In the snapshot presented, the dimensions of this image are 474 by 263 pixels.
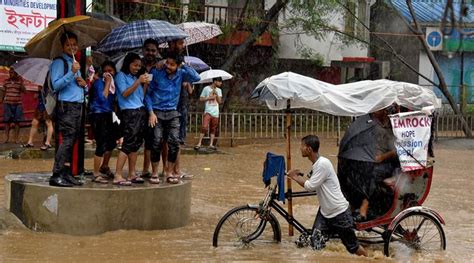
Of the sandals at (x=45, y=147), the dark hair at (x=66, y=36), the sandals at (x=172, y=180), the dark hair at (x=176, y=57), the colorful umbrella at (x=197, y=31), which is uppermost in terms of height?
the colorful umbrella at (x=197, y=31)

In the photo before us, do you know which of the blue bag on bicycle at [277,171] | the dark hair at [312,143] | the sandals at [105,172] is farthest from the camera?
the sandals at [105,172]

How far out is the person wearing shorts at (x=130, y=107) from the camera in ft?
29.1

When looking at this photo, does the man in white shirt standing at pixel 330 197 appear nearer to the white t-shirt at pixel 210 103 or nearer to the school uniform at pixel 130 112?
the school uniform at pixel 130 112

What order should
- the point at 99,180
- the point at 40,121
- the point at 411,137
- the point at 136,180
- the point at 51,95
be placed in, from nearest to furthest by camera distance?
the point at 411,137
the point at 51,95
the point at 99,180
the point at 136,180
the point at 40,121

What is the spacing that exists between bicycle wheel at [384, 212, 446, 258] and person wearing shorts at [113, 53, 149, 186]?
3.11 m

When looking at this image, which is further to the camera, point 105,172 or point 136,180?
point 105,172

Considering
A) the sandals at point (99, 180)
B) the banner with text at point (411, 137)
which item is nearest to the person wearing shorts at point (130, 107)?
the sandals at point (99, 180)

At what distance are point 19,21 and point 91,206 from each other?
11862mm

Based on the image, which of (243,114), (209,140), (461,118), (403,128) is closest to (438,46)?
(461,118)

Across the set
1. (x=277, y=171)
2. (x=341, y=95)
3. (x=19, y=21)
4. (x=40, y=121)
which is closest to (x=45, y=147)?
(x=40, y=121)

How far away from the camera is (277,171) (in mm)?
8203

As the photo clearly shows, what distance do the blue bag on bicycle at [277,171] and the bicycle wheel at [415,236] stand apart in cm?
125

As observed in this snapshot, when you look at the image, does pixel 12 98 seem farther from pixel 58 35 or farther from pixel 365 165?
pixel 365 165

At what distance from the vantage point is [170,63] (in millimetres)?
9141
